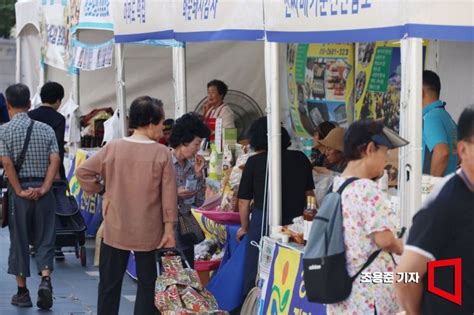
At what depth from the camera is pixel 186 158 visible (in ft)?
24.3

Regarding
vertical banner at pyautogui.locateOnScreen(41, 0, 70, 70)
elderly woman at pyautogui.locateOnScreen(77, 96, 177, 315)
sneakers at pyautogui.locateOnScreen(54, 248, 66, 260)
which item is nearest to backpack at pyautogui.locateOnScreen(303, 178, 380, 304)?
elderly woman at pyautogui.locateOnScreen(77, 96, 177, 315)

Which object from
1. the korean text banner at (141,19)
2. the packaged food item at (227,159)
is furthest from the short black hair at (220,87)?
the packaged food item at (227,159)

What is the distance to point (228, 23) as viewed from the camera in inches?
289

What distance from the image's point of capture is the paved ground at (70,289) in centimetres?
854

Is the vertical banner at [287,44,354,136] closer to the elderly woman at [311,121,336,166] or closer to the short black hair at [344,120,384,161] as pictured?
the elderly woman at [311,121,336,166]

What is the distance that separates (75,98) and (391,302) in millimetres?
9885

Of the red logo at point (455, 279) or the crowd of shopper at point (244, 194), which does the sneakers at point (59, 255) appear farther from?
the red logo at point (455, 279)

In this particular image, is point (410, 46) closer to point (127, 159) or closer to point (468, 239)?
point (468, 239)

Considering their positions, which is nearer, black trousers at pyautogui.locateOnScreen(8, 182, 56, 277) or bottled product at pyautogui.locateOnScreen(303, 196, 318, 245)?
bottled product at pyautogui.locateOnScreen(303, 196, 318, 245)

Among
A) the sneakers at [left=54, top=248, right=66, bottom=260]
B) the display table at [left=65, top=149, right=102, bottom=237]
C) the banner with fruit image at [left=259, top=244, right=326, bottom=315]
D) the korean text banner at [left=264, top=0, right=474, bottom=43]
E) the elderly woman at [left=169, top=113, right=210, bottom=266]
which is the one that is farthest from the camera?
the display table at [left=65, top=149, right=102, bottom=237]

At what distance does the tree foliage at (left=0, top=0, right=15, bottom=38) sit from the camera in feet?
101

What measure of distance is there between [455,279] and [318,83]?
628cm

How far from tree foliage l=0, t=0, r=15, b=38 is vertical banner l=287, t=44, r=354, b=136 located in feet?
71.6

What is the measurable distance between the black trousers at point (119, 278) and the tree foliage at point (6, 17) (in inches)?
982
